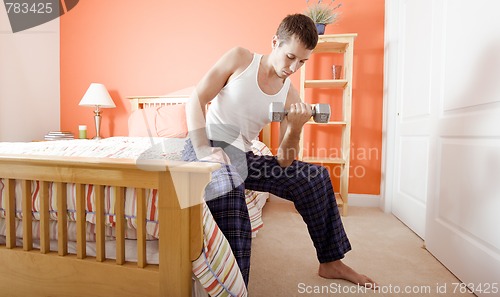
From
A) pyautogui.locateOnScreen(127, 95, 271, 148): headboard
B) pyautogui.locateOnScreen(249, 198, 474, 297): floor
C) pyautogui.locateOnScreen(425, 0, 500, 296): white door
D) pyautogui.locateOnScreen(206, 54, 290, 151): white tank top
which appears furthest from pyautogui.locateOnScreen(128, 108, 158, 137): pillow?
pyautogui.locateOnScreen(425, 0, 500, 296): white door

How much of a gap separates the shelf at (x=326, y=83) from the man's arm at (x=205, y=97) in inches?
54.2

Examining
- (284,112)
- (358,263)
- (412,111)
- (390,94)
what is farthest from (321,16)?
(358,263)

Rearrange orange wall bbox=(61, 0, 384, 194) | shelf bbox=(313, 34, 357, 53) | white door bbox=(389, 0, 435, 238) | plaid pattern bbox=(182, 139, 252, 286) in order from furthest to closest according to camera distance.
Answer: orange wall bbox=(61, 0, 384, 194), shelf bbox=(313, 34, 357, 53), white door bbox=(389, 0, 435, 238), plaid pattern bbox=(182, 139, 252, 286)

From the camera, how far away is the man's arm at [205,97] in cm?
115

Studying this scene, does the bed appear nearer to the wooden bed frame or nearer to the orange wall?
the wooden bed frame

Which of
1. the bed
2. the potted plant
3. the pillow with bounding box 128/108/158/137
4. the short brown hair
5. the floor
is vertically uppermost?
the potted plant

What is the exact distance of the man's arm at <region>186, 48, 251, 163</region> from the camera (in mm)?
1153

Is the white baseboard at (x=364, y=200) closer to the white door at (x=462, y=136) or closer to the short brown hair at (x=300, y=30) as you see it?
the white door at (x=462, y=136)

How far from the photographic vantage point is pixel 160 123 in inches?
104

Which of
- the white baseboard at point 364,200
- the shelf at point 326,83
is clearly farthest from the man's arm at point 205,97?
the white baseboard at point 364,200

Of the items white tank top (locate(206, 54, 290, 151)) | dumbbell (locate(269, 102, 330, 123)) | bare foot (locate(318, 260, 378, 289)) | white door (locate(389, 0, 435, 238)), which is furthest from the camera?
white door (locate(389, 0, 435, 238))

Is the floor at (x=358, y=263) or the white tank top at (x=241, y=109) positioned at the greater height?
the white tank top at (x=241, y=109)

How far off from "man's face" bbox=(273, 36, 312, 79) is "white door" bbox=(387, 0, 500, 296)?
0.72m

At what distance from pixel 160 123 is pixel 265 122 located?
1.57m
